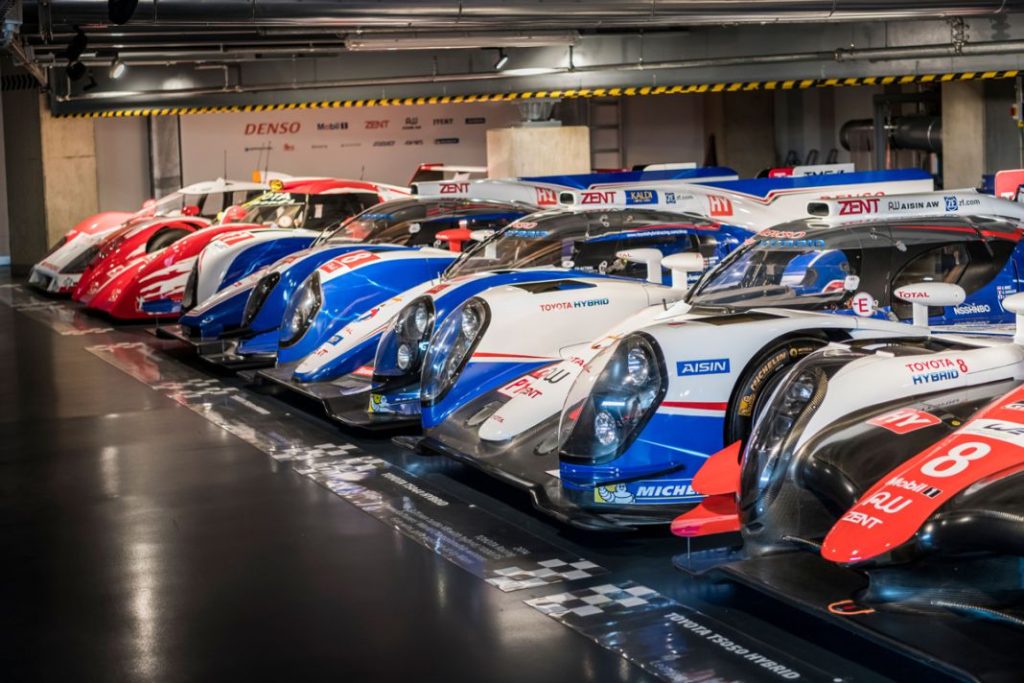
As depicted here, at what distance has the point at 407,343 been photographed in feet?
25.9

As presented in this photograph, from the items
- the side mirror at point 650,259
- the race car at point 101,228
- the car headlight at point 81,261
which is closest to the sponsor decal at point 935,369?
the side mirror at point 650,259

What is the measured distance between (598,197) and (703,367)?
407 cm

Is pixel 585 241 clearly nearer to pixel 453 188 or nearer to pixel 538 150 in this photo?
pixel 453 188

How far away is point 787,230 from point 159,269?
9.28 m

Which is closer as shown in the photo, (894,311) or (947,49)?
(894,311)

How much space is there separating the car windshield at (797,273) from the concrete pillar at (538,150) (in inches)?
459

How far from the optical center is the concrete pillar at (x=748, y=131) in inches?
960

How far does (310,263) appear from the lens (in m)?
10.3

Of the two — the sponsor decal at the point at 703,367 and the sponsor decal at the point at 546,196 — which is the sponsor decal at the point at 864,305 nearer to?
the sponsor decal at the point at 703,367

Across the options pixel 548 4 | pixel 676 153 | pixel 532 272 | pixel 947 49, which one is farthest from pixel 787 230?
pixel 676 153

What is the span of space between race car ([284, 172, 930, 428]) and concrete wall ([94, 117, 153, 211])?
15110 millimetres

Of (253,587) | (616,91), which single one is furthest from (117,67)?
(253,587)

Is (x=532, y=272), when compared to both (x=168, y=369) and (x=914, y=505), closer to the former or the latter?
(x=914, y=505)

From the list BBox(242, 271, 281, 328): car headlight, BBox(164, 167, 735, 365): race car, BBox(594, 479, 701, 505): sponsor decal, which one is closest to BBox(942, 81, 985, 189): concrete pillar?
BBox(164, 167, 735, 365): race car
